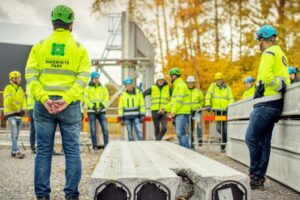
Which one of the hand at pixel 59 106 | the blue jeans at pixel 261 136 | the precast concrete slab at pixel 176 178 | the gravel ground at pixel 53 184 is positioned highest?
the hand at pixel 59 106

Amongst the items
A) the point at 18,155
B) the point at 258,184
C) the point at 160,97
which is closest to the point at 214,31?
the point at 160,97

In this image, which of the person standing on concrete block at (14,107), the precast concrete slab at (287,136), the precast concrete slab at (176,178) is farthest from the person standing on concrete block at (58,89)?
the person standing on concrete block at (14,107)

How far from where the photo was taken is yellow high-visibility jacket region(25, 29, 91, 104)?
507cm

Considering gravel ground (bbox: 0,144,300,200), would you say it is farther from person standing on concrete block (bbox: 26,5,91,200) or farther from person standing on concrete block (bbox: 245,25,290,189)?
person standing on concrete block (bbox: 26,5,91,200)

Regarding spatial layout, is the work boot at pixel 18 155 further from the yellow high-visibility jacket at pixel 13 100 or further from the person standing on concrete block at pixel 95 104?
the person standing on concrete block at pixel 95 104

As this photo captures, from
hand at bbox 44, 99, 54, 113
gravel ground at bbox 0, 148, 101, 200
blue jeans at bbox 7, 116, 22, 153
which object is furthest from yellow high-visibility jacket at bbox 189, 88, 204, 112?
hand at bbox 44, 99, 54, 113

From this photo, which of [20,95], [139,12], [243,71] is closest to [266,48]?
[20,95]

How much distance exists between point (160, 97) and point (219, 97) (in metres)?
1.74

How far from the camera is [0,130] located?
16.2 metres

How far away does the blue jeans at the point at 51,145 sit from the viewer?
16.8 ft

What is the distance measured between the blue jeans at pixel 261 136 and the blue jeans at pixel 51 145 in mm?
2358

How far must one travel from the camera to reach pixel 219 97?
13.6 meters

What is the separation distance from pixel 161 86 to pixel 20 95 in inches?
146

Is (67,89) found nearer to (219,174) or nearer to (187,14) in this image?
(219,174)
